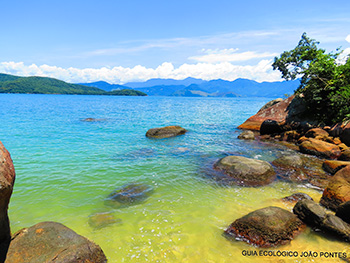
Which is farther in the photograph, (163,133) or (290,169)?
(163,133)

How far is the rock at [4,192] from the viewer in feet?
15.4

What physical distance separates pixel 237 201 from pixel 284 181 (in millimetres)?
3896

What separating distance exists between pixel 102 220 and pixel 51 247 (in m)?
2.71

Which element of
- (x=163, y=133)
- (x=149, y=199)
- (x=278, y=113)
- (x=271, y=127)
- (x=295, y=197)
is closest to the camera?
(x=295, y=197)

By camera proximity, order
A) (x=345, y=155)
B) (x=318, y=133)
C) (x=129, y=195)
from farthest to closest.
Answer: (x=318, y=133) < (x=345, y=155) < (x=129, y=195)

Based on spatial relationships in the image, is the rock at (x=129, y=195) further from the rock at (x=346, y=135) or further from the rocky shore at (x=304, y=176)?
the rock at (x=346, y=135)

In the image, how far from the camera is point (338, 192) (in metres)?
8.30

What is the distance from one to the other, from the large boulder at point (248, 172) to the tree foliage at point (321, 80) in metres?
11.7

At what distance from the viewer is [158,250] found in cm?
630

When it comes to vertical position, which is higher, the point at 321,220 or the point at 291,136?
the point at 321,220

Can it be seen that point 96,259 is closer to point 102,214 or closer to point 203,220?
point 102,214

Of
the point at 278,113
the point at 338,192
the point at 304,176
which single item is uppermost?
the point at 278,113

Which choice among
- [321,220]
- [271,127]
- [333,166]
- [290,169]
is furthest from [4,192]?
[271,127]

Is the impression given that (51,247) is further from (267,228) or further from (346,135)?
(346,135)
